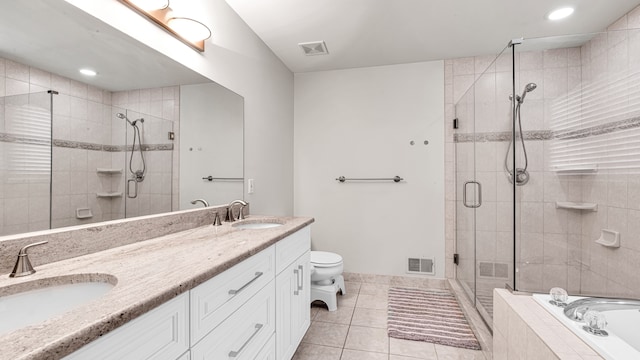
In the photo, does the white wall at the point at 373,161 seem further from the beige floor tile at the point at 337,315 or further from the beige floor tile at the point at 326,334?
the beige floor tile at the point at 326,334

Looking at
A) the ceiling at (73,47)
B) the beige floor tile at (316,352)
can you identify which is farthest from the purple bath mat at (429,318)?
the ceiling at (73,47)

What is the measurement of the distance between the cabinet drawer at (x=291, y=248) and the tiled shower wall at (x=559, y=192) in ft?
4.35

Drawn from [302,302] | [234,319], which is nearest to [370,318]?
[302,302]

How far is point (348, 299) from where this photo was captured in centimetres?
255

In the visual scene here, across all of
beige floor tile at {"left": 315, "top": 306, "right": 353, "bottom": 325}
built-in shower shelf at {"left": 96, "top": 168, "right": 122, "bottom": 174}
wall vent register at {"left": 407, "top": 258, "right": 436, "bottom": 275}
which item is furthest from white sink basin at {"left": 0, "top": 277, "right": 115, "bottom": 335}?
wall vent register at {"left": 407, "top": 258, "right": 436, "bottom": 275}

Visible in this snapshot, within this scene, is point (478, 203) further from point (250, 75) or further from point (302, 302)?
point (250, 75)

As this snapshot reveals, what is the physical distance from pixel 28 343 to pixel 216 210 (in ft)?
4.42

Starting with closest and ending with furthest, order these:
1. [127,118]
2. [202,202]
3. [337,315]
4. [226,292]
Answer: [226,292] → [127,118] → [202,202] → [337,315]

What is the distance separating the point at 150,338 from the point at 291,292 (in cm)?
98

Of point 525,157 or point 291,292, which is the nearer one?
point 291,292

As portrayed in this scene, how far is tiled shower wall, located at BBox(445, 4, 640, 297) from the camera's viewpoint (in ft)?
5.46

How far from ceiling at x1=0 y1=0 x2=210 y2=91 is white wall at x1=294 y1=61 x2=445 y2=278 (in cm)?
185

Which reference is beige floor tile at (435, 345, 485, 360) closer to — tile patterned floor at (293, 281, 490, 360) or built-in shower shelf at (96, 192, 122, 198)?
tile patterned floor at (293, 281, 490, 360)

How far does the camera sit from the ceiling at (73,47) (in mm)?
822
